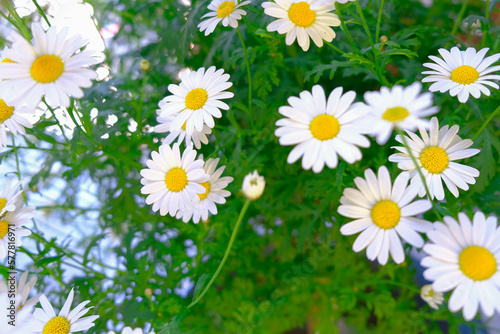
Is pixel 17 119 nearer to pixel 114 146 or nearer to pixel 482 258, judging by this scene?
pixel 114 146

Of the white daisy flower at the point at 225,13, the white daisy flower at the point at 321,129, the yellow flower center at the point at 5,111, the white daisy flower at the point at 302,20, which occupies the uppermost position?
the white daisy flower at the point at 225,13

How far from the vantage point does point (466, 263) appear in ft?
1.57

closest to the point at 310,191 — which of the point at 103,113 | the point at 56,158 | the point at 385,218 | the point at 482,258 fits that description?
the point at 385,218

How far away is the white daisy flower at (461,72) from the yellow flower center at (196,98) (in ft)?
1.25

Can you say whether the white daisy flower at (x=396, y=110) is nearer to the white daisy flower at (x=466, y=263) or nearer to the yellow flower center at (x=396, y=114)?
the yellow flower center at (x=396, y=114)

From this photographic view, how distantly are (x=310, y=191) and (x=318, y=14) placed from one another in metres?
0.35

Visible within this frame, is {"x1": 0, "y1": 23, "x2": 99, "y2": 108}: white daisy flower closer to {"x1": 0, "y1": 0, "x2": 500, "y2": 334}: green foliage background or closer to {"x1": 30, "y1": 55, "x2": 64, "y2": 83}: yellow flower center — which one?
{"x1": 30, "y1": 55, "x2": 64, "y2": 83}: yellow flower center

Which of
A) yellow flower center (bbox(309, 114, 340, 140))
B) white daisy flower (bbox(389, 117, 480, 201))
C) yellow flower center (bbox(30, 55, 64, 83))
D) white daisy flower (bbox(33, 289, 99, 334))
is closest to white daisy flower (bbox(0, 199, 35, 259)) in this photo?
white daisy flower (bbox(33, 289, 99, 334))

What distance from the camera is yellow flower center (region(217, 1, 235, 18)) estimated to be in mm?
703

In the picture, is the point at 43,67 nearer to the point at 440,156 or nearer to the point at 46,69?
the point at 46,69

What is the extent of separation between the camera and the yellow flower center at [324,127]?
0.52 metres

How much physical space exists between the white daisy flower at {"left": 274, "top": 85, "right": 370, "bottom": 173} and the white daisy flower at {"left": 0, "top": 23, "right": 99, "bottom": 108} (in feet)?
0.99

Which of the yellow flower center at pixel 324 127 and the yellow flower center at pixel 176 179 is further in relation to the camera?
the yellow flower center at pixel 176 179

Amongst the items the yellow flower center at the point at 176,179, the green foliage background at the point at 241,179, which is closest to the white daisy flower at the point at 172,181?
the yellow flower center at the point at 176,179
